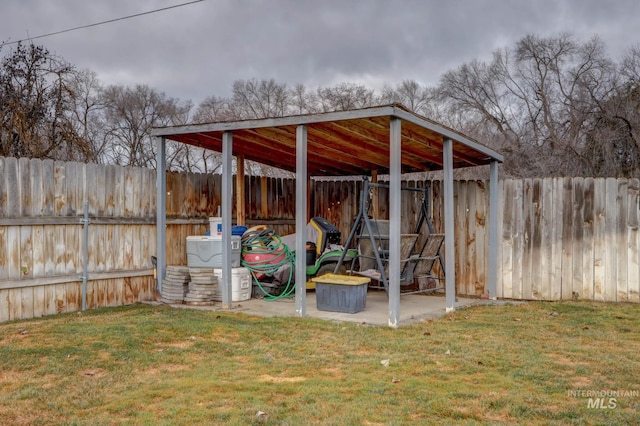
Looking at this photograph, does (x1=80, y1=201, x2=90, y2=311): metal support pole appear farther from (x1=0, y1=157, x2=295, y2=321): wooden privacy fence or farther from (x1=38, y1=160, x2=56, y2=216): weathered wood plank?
(x1=38, y1=160, x2=56, y2=216): weathered wood plank

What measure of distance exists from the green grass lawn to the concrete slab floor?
0.27m

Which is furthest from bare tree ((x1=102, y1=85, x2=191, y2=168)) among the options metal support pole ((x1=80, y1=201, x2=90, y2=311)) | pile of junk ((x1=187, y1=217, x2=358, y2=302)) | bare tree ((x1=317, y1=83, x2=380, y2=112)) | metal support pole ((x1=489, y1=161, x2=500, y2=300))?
metal support pole ((x1=489, y1=161, x2=500, y2=300))

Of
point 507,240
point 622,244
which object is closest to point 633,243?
point 622,244

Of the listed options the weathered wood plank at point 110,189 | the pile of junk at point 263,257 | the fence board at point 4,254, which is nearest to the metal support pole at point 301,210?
the pile of junk at point 263,257

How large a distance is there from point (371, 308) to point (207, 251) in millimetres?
2273

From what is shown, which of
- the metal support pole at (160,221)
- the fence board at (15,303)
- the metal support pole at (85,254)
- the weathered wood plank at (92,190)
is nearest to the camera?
the fence board at (15,303)

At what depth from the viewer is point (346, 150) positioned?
7.38m

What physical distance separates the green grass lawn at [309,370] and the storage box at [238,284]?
917mm

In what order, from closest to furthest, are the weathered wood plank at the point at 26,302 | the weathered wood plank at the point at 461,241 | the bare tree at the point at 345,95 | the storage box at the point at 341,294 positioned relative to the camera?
the weathered wood plank at the point at 26,302, the storage box at the point at 341,294, the weathered wood plank at the point at 461,241, the bare tree at the point at 345,95

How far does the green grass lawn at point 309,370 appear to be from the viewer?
2885mm

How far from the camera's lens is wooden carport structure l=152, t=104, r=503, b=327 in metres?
5.34

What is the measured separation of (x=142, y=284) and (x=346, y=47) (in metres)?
15.5

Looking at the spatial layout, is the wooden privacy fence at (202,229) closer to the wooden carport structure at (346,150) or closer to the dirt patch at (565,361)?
the wooden carport structure at (346,150)

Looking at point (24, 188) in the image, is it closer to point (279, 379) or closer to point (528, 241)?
point (279, 379)
